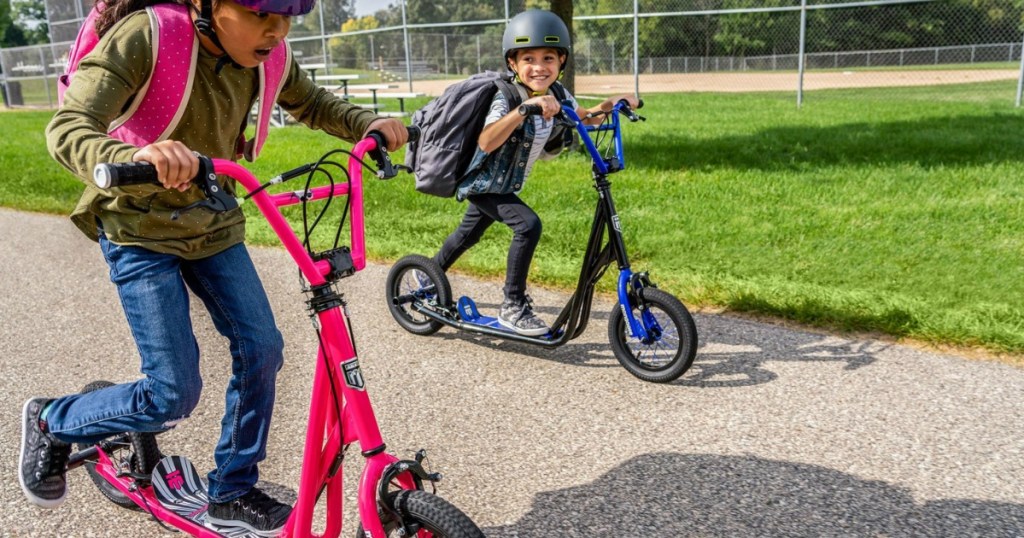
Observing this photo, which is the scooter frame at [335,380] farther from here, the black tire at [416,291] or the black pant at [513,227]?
the black tire at [416,291]

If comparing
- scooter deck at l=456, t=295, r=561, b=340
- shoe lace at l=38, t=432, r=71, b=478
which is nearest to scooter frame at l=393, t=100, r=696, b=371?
scooter deck at l=456, t=295, r=561, b=340

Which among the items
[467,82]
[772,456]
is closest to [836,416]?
[772,456]

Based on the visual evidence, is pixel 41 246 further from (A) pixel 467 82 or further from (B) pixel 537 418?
(B) pixel 537 418

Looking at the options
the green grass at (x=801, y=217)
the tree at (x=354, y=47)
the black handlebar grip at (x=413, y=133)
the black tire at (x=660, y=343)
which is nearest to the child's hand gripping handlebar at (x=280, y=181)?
the black handlebar grip at (x=413, y=133)

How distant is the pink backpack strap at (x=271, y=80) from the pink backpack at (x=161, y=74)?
0.83ft

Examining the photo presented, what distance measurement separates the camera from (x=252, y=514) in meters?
2.75

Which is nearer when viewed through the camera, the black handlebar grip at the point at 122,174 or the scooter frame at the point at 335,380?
the black handlebar grip at the point at 122,174

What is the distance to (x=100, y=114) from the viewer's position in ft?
7.51

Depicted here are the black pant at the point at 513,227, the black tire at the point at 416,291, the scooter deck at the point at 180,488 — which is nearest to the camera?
A: the scooter deck at the point at 180,488

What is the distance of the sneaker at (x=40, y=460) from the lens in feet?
9.77

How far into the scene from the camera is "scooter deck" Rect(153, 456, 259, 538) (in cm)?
295

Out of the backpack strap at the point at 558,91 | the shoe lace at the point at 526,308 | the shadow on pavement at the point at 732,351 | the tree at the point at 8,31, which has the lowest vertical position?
the shadow on pavement at the point at 732,351

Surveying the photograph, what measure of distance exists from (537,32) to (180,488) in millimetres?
2560

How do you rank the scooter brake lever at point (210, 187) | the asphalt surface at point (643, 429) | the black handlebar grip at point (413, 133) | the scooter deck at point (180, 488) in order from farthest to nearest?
the asphalt surface at point (643, 429), the scooter deck at point (180, 488), the black handlebar grip at point (413, 133), the scooter brake lever at point (210, 187)
